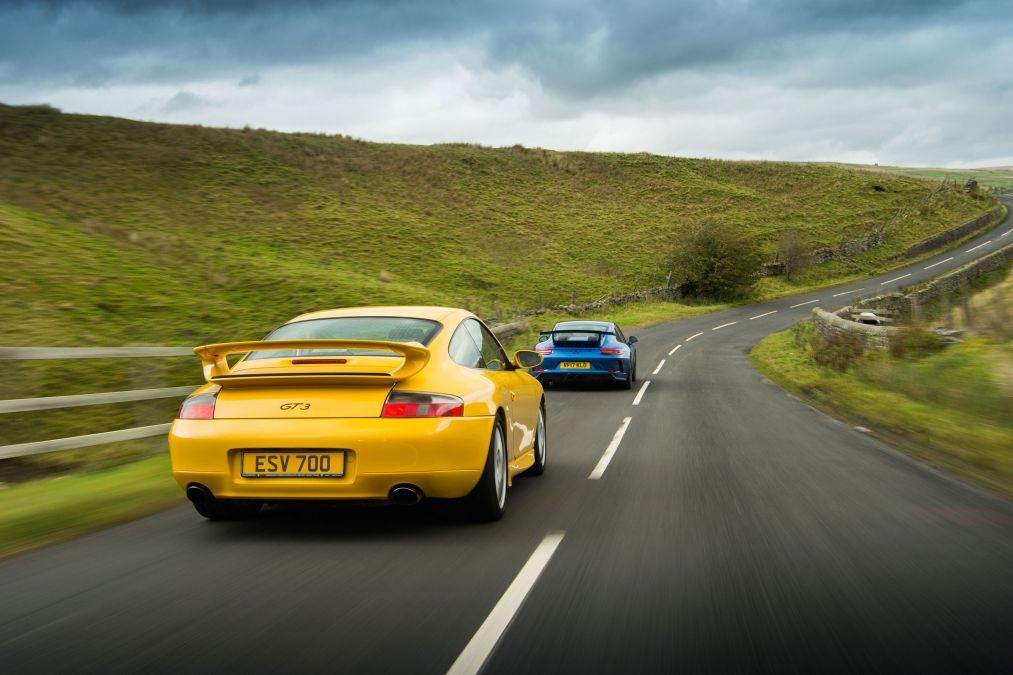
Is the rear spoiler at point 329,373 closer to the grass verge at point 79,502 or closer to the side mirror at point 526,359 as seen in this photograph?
the grass verge at point 79,502

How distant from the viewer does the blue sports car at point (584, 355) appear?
16.0 meters

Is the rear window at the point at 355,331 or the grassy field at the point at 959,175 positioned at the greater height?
the grassy field at the point at 959,175

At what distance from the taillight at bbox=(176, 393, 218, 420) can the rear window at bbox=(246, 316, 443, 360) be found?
0.53 m

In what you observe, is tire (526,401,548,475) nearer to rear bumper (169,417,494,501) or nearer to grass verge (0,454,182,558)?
rear bumper (169,417,494,501)

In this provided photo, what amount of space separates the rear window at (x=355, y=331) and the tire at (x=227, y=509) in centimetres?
100

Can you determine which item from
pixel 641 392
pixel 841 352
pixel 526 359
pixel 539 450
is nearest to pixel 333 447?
pixel 526 359

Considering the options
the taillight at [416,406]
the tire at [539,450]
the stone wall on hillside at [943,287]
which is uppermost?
the taillight at [416,406]

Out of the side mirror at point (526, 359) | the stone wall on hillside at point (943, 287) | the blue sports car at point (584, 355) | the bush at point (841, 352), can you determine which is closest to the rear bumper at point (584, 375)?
the blue sports car at point (584, 355)

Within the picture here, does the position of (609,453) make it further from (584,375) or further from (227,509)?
(584,375)

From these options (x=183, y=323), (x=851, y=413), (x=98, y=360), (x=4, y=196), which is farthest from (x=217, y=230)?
(x=851, y=413)

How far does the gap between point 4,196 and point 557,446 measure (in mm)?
32642

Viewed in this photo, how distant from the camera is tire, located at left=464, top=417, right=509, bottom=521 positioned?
5.52 meters

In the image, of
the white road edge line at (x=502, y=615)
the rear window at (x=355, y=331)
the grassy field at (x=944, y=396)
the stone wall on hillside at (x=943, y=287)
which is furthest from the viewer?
the stone wall on hillside at (x=943, y=287)

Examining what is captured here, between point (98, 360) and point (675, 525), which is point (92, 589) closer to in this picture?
point (675, 525)
